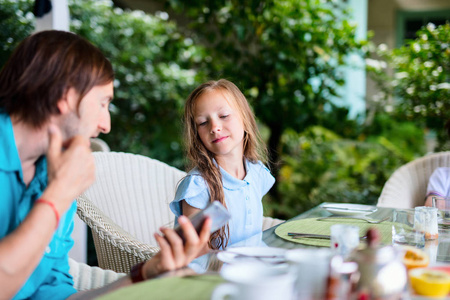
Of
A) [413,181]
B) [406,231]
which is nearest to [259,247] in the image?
[406,231]

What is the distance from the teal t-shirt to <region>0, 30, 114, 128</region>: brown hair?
0.24 feet

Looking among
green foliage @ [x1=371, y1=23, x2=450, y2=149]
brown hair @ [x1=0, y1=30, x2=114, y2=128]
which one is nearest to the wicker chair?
brown hair @ [x1=0, y1=30, x2=114, y2=128]

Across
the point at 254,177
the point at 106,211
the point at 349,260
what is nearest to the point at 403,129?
the point at 254,177

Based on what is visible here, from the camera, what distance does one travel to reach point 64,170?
1098mm

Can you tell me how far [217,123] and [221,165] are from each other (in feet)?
0.71

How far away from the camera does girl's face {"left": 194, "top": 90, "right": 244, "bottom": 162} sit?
2.06 meters

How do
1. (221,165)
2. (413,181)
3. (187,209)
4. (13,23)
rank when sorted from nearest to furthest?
(187,209)
(221,165)
(413,181)
(13,23)

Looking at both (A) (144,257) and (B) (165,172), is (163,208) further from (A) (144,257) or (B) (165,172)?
(A) (144,257)

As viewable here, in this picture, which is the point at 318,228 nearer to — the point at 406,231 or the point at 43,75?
the point at 406,231

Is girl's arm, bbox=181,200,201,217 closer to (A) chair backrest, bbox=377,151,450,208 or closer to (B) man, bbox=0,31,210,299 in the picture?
(B) man, bbox=0,31,210,299

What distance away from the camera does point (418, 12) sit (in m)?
7.43

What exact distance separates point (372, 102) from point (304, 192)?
120 cm

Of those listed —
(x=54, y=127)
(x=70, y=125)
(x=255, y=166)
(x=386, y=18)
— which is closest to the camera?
(x=54, y=127)

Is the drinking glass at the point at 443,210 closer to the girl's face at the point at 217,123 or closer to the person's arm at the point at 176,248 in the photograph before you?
the girl's face at the point at 217,123
